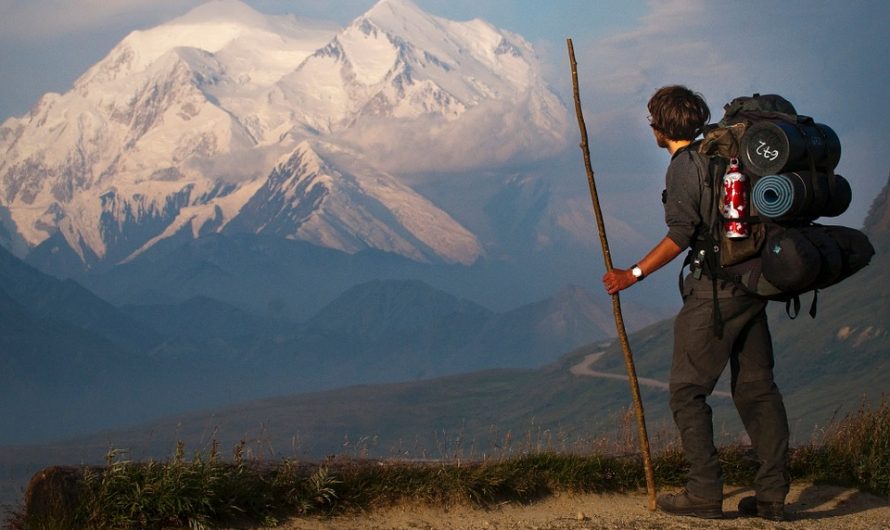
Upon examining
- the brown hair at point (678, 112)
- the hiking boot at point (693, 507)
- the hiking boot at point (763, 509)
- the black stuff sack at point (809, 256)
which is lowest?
the hiking boot at point (763, 509)

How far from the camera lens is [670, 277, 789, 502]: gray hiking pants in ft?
29.3

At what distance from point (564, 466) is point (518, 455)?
417 millimetres

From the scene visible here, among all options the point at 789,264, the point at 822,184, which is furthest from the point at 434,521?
the point at 822,184

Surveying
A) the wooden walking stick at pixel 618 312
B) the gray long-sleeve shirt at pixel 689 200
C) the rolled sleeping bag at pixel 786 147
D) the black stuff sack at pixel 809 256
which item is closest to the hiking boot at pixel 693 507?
the wooden walking stick at pixel 618 312

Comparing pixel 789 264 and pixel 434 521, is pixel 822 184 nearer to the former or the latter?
pixel 789 264

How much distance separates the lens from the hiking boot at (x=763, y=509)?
30.3 feet

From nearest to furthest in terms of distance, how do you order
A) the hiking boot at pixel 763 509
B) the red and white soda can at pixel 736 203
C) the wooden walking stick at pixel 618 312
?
the red and white soda can at pixel 736 203 → the hiking boot at pixel 763 509 → the wooden walking stick at pixel 618 312

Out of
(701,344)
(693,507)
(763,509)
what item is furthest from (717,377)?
(763,509)

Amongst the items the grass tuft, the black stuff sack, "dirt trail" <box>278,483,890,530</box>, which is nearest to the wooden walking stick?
"dirt trail" <box>278,483,890,530</box>

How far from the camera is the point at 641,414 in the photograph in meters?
9.49

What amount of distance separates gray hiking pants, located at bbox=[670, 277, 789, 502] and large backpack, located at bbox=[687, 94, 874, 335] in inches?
6.8

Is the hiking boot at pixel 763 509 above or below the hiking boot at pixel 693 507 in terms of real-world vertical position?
below

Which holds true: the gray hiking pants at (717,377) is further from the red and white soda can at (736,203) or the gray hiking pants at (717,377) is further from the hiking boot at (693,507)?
the red and white soda can at (736,203)

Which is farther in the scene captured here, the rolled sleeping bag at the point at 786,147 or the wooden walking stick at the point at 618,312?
the wooden walking stick at the point at 618,312
